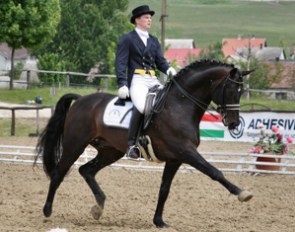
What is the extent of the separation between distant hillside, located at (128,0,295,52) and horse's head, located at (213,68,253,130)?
47.1 m

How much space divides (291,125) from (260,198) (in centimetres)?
835

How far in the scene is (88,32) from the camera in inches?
2426

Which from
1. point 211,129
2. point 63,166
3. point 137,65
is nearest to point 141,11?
point 137,65

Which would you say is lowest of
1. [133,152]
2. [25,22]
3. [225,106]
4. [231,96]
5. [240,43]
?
[133,152]

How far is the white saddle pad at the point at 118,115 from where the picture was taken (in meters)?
9.07

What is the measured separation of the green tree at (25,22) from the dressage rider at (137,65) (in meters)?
24.2

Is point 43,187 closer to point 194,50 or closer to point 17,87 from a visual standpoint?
point 17,87

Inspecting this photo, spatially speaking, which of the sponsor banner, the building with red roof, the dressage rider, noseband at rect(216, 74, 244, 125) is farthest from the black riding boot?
the building with red roof

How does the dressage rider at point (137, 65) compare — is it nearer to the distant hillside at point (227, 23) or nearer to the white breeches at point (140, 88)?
the white breeches at point (140, 88)

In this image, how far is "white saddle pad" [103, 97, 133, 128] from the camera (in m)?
9.07

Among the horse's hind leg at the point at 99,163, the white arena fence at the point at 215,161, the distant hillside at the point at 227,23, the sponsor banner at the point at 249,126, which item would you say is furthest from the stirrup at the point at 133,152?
the distant hillside at the point at 227,23

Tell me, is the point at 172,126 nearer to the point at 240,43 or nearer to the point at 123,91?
the point at 123,91

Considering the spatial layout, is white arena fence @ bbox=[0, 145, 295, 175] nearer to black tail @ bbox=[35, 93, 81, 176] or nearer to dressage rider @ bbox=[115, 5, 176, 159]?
black tail @ bbox=[35, 93, 81, 176]

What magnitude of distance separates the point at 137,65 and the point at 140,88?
305 mm
